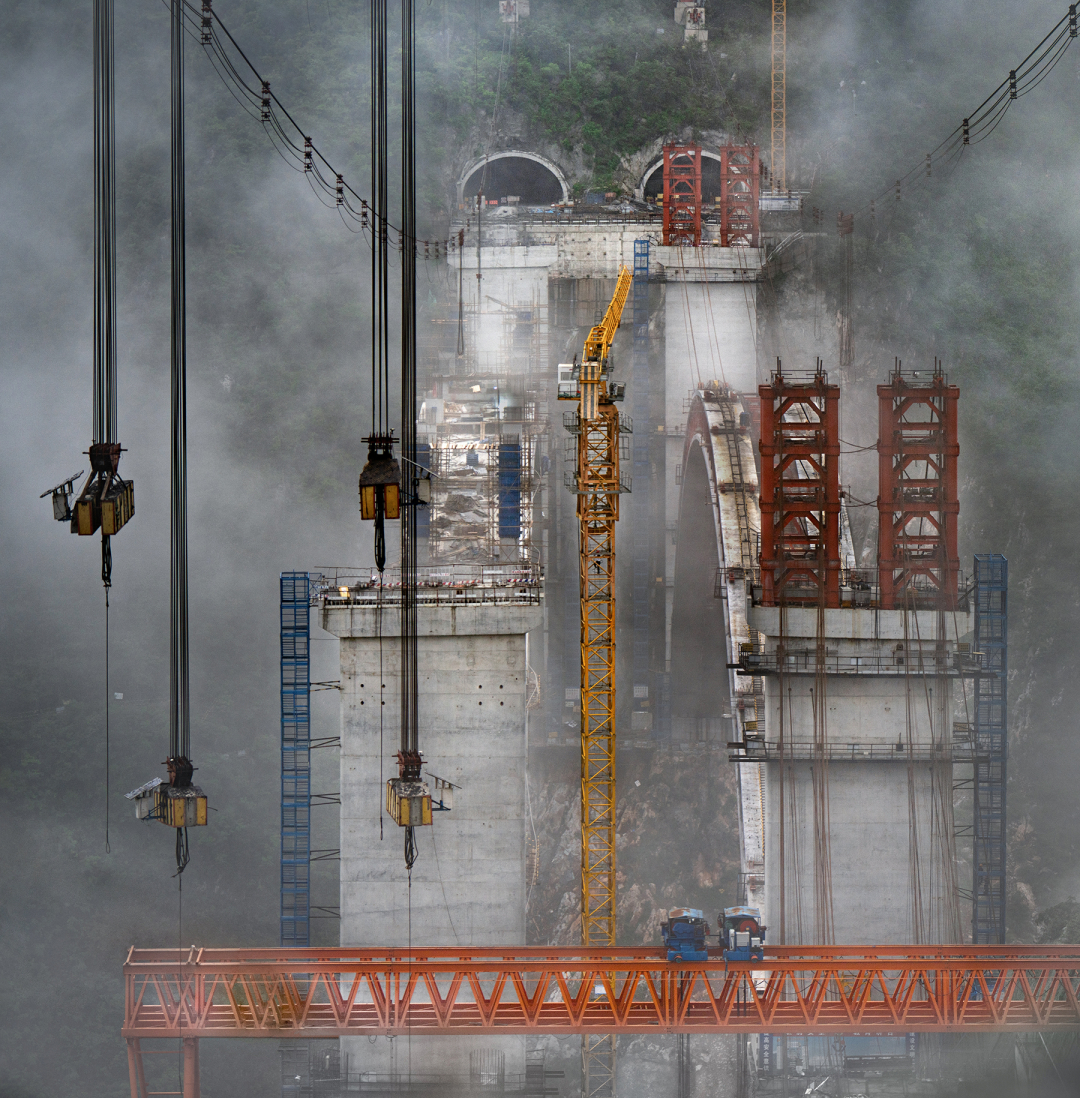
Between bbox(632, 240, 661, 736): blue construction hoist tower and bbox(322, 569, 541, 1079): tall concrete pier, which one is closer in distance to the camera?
bbox(322, 569, 541, 1079): tall concrete pier

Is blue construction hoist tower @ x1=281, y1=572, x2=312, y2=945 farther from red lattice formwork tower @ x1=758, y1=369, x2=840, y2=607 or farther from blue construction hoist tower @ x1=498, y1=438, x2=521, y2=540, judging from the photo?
red lattice formwork tower @ x1=758, y1=369, x2=840, y2=607

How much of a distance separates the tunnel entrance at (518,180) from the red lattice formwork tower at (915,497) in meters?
51.6

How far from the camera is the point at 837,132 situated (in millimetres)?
99562

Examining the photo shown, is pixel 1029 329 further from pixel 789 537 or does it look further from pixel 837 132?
pixel 789 537

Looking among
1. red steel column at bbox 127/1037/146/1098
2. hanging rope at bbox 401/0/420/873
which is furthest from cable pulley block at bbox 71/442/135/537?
red steel column at bbox 127/1037/146/1098

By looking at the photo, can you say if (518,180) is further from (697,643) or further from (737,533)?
(737,533)

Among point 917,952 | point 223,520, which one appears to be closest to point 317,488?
point 223,520

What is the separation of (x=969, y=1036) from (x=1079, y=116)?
201 feet

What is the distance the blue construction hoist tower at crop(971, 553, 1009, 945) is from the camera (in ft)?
170

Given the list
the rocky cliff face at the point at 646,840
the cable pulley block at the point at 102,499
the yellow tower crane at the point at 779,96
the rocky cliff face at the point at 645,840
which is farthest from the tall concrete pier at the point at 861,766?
the yellow tower crane at the point at 779,96

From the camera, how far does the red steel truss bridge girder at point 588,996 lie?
41.3 meters

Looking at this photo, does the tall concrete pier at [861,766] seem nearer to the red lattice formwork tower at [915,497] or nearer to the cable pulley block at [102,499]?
the red lattice formwork tower at [915,497]

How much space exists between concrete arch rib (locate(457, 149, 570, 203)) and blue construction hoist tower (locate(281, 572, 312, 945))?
2029 inches

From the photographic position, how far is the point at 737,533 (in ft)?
214
